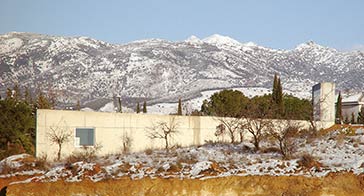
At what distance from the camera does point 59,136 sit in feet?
89.5

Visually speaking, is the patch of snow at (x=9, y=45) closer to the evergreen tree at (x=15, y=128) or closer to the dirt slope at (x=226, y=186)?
the evergreen tree at (x=15, y=128)

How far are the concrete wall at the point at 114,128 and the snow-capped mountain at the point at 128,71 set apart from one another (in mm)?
86585

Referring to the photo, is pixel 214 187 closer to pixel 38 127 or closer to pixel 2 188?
pixel 2 188

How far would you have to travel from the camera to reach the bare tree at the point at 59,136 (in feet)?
88.5

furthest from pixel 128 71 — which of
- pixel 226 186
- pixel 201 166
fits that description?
pixel 226 186

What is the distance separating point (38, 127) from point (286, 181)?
15.7m

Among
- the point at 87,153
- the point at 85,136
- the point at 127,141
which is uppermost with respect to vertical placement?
the point at 85,136

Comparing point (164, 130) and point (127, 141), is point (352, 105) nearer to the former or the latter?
point (164, 130)

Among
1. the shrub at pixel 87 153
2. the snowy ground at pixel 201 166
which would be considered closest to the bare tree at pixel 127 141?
the shrub at pixel 87 153

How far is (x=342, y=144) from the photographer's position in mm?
26078

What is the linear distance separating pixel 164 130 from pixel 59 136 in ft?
27.7

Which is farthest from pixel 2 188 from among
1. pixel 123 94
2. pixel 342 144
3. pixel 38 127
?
pixel 123 94

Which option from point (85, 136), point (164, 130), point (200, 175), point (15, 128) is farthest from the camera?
point (15, 128)

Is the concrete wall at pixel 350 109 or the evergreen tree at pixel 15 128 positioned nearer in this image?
the evergreen tree at pixel 15 128
